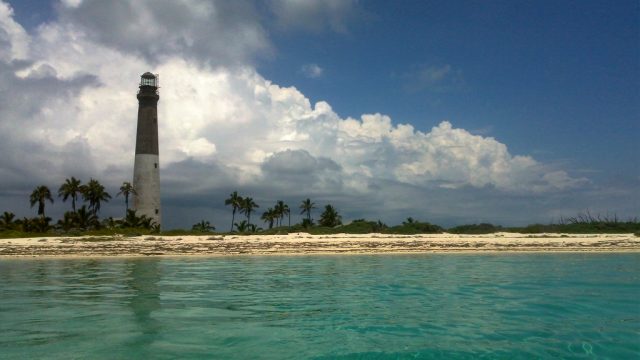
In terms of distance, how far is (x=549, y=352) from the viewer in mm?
8719

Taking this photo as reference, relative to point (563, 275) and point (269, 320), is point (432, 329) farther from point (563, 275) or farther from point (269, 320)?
point (563, 275)

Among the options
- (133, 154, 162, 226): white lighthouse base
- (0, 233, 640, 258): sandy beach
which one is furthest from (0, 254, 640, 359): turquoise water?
(133, 154, 162, 226): white lighthouse base

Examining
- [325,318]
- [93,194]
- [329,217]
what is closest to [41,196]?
[93,194]

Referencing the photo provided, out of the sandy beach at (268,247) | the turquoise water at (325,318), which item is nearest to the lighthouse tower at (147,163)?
the sandy beach at (268,247)

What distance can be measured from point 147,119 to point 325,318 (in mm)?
71093

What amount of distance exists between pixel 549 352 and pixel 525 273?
1534 cm

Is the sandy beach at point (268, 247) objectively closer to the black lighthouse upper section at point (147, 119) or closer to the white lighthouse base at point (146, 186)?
the white lighthouse base at point (146, 186)

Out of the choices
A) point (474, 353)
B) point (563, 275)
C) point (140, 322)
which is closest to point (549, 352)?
point (474, 353)

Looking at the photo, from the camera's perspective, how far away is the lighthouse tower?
7444 centimetres

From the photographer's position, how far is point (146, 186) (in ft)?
245

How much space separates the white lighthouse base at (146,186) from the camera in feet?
244

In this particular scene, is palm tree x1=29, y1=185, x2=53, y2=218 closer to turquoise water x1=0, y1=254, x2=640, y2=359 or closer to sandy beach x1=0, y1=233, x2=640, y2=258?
sandy beach x1=0, y1=233, x2=640, y2=258

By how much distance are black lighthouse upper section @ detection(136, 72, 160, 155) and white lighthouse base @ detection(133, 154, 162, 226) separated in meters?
1.42

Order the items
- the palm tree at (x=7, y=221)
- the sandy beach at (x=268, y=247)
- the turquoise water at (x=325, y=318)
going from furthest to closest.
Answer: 1. the palm tree at (x=7, y=221)
2. the sandy beach at (x=268, y=247)
3. the turquoise water at (x=325, y=318)
